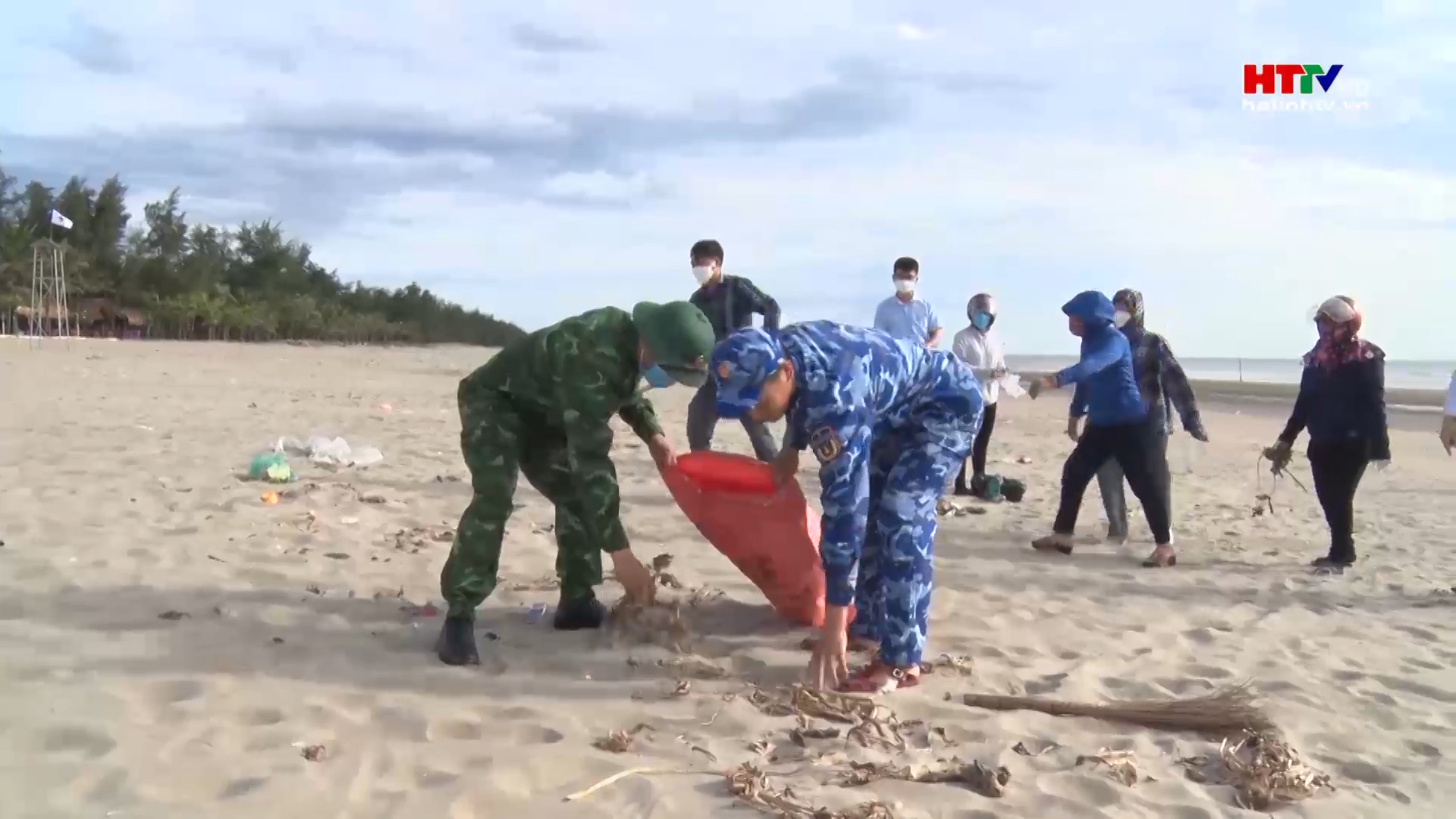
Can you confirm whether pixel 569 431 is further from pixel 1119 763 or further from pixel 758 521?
pixel 1119 763

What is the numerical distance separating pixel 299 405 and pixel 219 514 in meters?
7.49

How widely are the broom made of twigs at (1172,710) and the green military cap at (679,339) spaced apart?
4.77 feet

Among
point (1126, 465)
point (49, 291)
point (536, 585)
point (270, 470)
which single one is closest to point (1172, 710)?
point (536, 585)

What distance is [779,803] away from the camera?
9.16 feet

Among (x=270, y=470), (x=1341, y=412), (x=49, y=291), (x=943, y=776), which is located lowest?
(x=943, y=776)

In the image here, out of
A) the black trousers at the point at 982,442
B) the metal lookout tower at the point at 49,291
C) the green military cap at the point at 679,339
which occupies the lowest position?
the black trousers at the point at 982,442

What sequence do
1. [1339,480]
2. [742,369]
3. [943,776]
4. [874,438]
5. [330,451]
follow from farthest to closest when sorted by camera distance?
[330,451]
[1339,480]
[874,438]
[742,369]
[943,776]

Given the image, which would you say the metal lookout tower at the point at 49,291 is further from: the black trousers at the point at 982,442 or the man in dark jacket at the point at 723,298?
the black trousers at the point at 982,442

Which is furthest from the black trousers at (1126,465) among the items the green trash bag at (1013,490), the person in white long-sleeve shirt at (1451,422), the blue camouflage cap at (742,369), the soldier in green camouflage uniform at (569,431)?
the blue camouflage cap at (742,369)

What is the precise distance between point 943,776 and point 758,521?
4.64 ft

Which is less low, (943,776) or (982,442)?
(982,442)

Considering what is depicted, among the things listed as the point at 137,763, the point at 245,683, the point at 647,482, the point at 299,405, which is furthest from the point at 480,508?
the point at 299,405

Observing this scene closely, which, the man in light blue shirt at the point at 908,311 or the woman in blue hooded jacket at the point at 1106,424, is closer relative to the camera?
the woman in blue hooded jacket at the point at 1106,424

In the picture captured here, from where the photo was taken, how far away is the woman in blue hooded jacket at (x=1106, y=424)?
234 inches
